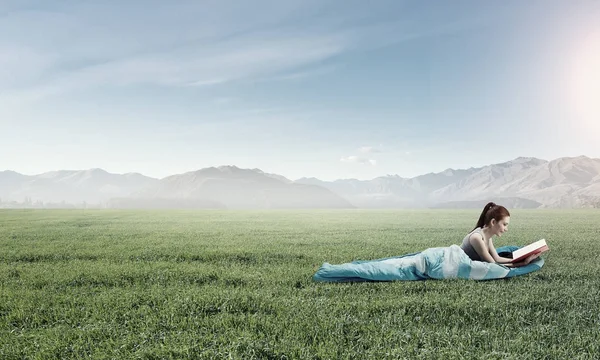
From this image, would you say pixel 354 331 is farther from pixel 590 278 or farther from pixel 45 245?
pixel 45 245

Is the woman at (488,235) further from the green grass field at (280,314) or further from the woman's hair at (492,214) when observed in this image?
the green grass field at (280,314)

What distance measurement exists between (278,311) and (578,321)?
3812mm

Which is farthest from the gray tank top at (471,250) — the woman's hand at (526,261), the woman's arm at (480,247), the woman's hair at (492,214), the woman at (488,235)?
the woman's hand at (526,261)

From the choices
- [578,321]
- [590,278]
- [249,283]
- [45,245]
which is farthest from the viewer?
[45,245]

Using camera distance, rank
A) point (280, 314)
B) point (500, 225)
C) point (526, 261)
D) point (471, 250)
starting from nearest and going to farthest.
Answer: point (280, 314) → point (500, 225) → point (526, 261) → point (471, 250)

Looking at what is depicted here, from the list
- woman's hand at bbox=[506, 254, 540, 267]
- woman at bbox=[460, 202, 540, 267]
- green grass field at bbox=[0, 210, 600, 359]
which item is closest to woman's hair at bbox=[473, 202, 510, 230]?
woman at bbox=[460, 202, 540, 267]

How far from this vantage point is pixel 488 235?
8656 millimetres

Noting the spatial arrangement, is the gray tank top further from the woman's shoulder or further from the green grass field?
the green grass field

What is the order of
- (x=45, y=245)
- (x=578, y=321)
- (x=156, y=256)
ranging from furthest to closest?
(x=45, y=245) → (x=156, y=256) → (x=578, y=321)

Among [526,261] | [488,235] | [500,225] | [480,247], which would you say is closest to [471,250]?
[480,247]

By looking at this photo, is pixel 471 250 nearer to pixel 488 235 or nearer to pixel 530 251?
pixel 488 235

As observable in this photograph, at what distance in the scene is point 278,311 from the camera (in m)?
5.62

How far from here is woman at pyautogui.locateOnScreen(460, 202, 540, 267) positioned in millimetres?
8406

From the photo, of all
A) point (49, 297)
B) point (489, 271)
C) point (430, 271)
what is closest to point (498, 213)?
point (489, 271)
